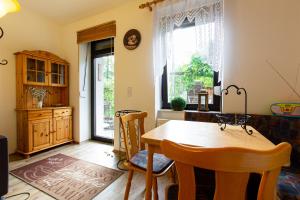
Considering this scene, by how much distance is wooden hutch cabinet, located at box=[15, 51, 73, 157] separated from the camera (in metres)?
2.72

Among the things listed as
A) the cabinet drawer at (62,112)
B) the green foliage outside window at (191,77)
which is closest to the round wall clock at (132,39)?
the green foliage outside window at (191,77)

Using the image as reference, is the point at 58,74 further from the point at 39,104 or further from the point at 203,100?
the point at 203,100

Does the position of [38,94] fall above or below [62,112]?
above

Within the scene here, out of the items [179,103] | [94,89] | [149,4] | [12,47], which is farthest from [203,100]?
[12,47]

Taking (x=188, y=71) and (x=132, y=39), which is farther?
(x=132, y=39)

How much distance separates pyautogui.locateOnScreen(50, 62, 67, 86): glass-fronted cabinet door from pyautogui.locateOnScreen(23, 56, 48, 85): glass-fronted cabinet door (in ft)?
0.52

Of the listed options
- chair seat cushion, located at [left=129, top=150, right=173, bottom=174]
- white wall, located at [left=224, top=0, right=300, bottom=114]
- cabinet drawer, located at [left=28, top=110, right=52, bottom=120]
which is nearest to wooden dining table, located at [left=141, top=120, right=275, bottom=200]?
chair seat cushion, located at [left=129, top=150, right=173, bottom=174]

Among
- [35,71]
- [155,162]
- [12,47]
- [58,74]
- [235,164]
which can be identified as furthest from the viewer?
[58,74]

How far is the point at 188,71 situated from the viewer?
2496mm

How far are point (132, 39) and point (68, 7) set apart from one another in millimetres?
1407

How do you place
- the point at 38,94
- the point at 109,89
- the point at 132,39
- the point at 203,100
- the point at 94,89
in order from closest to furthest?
the point at 203,100, the point at 132,39, the point at 38,94, the point at 109,89, the point at 94,89

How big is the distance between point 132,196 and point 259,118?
5.19 ft

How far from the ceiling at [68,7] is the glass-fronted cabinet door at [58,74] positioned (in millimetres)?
966

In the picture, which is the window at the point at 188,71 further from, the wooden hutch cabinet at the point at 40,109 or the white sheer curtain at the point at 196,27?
the wooden hutch cabinet at the point at 40,109
